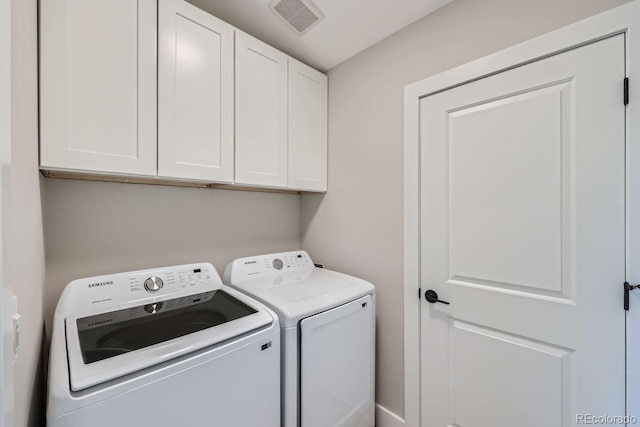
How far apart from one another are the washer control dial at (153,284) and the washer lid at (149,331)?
0.07m

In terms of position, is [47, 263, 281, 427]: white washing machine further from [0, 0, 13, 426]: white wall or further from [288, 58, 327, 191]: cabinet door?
[288, 58, 327, 191]: cabinet door

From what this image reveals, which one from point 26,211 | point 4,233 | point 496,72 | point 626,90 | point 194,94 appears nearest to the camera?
point 4,233

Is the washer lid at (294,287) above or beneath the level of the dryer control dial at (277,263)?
beneath

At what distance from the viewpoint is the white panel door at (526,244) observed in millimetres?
1042

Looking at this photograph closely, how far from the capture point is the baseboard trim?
166 centimetres

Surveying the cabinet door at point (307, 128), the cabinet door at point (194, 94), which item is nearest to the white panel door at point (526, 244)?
the cabinet door at point (307, 128)

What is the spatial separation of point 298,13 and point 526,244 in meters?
1.72

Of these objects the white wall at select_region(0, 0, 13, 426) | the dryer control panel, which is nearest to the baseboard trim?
the dryer control panel

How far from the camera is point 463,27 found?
139 cm

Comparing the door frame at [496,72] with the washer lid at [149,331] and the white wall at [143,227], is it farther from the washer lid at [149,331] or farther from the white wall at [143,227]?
the white wall at [143,227]

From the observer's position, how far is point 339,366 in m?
1.43

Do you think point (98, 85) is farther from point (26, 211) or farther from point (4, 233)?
point (4, 233)

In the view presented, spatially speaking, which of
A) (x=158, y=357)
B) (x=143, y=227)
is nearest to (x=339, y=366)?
(x=158, y=357)

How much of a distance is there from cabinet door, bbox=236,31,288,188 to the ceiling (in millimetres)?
125
